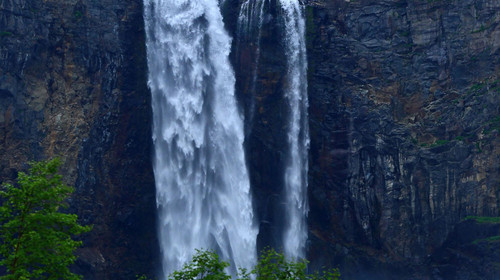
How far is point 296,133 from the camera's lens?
49.7 m

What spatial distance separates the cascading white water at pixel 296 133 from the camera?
48.1 m

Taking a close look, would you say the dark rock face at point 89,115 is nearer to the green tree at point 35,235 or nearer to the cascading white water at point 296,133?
the cascading white water at point 296,133

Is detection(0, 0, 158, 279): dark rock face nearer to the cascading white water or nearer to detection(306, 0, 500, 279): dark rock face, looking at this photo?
the cascading white water

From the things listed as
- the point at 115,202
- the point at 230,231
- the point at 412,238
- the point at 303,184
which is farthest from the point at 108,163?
the point at 412,238

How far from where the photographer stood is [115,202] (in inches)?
1777

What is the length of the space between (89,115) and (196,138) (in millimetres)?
8617

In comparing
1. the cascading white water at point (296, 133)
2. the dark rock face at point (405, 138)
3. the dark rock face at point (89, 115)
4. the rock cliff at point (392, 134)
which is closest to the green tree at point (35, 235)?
the dark rock face at point (89, 115)

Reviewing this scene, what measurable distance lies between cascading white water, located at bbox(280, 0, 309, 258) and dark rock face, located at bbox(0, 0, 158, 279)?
1125 centimetres

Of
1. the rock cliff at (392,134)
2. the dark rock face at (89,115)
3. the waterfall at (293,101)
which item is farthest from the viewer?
the waterfall at (293,101)

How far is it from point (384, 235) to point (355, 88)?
12.3 meters

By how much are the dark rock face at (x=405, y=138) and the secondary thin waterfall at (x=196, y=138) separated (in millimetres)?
6575

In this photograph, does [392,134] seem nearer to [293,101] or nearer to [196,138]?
[293,101]

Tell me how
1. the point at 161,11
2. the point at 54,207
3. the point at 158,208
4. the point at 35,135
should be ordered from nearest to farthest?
the point at 54,207
the point at 35,135
the point at 158,208
the point at 161,11

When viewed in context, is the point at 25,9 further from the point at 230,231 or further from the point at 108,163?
the point at 230,231
